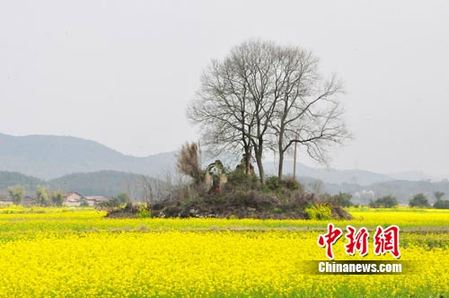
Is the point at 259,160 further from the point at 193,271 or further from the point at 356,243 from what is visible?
the point at 193,271

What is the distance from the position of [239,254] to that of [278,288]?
479 centimetres

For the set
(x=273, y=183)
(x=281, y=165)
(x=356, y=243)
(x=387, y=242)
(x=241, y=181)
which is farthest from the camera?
(x=281, y=165)

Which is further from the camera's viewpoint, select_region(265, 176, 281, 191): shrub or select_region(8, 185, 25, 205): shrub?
select_region(8, 185, 25, 205): shrub

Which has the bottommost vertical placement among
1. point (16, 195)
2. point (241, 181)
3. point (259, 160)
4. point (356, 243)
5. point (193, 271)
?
point (193, 271)

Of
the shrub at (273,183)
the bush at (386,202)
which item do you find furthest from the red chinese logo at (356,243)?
the bush at (386,202)

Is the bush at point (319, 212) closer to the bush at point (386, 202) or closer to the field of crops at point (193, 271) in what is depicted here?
the field of crops at point (193, 271)

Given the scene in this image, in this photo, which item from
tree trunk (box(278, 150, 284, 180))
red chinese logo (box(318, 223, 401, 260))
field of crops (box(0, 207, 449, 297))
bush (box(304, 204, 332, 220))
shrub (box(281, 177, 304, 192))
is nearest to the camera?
field of crops (box(0, 207, 449, 297))

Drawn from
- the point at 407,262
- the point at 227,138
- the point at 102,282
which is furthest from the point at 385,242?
the point at 227,138

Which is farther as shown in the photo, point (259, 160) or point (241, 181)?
point (259, 160)

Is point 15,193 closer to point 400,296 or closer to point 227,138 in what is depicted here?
point 227,138

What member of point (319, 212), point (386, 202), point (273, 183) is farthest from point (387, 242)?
point (386, 202)

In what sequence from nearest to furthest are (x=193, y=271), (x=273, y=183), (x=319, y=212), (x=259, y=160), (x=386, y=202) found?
(x=193, y=271) → (x=319, y=212) → (x=273, y=183) → (x=259, y=160) → (x=386, y=202)

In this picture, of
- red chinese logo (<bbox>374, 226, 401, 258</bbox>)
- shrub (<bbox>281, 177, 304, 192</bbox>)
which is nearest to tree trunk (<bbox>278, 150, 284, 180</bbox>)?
shrub (<bbox>281, 177, 304, 192</bbox>)

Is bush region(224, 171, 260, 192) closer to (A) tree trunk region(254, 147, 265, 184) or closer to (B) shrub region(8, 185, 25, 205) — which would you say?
(A) tree trunk region(254, 147, 265, 184)
